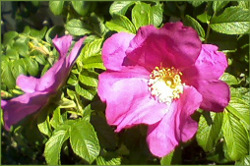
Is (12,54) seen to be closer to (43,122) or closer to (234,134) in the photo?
(43,122)

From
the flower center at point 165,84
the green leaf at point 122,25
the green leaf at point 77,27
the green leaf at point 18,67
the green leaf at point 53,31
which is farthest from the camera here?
the green leaf at point 53,31

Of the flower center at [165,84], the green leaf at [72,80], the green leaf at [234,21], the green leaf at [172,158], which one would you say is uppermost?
the green leaf at [234,21]

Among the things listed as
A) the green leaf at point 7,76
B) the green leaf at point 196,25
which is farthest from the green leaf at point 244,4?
the green leaf at point 7,76

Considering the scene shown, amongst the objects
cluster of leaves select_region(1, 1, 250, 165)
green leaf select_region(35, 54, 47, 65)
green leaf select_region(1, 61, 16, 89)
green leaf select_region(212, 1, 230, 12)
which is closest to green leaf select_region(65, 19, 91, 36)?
cluster of leaves select_region(1, 1, 250, 165)

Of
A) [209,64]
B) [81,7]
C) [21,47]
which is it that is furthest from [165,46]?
[21,47]

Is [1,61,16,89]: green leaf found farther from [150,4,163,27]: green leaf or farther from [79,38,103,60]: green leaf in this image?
[150,4,163,27]: green leaf

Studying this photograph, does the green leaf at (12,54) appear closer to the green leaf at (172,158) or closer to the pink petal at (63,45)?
the pink petal at (63,45)
